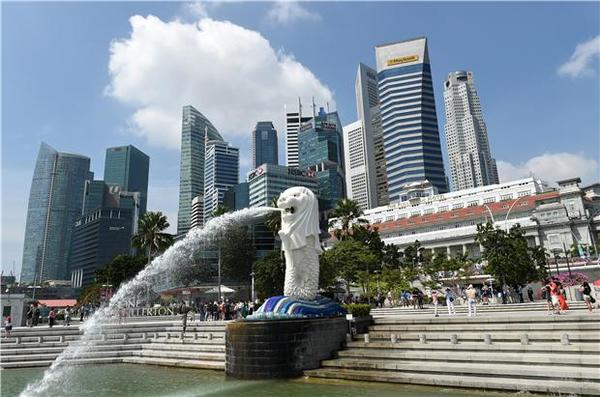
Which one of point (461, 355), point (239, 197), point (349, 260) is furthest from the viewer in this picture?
point (239, 197)

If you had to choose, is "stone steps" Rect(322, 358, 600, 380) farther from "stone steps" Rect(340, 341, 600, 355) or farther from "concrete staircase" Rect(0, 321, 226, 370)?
"concrete staircase" Rect(0, 321, 226, 370)

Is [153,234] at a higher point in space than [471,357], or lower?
higher

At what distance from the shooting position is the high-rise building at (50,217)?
18450 centimetres

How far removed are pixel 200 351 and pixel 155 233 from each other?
34262mm

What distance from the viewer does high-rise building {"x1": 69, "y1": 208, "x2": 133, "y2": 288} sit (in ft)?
491

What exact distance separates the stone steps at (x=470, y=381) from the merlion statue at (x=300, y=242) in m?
3.35

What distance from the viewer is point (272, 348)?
14117mm

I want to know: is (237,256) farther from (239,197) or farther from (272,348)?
(239,197)

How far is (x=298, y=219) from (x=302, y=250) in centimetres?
124

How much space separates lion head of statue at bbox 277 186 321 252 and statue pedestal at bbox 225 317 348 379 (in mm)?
3211

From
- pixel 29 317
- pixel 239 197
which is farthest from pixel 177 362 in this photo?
pixel 239 197

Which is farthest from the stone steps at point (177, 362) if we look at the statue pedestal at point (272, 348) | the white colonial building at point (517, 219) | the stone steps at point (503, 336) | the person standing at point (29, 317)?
the white colonial building at point (517, 219)

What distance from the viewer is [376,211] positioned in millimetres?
118625

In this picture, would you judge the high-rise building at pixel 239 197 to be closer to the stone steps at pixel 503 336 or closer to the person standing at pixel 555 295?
the person standing at pixel 555 295
